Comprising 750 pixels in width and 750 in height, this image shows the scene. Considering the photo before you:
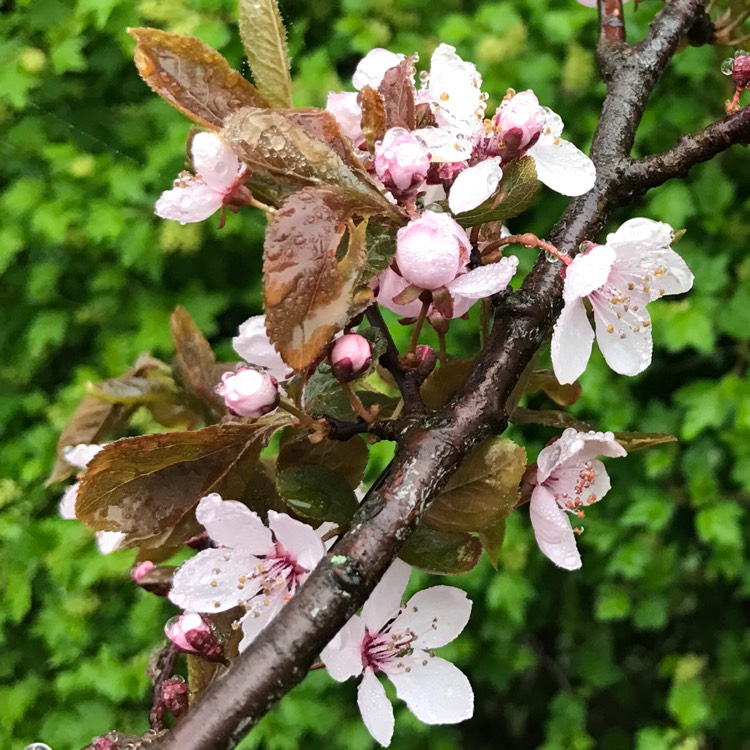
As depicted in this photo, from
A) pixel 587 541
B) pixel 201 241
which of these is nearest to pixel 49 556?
pixel 201 241

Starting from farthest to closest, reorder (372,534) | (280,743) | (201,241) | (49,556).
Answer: (201,241), (49,556), (280,743), (372,534)

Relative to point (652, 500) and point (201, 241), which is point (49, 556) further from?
point (652, 500)

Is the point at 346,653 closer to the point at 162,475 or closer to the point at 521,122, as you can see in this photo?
the point at 162,475

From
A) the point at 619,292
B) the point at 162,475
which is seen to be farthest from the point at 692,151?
the point at 162,475

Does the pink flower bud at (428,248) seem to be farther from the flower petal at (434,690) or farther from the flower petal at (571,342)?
the flower petal at (434,690)

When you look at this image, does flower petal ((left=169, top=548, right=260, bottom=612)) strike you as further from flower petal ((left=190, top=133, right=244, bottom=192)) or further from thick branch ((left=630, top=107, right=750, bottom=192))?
thick branch ((left=630, top=107, right=750, bottom=192))

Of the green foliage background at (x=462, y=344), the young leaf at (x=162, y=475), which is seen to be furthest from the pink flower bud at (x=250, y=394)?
the green foliage background at (x=462, y=344)

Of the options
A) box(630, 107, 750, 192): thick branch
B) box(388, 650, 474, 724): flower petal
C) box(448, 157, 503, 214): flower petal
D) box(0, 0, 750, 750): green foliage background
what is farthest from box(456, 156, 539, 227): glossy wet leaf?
box(0, 0, 750, 750): green foliage background

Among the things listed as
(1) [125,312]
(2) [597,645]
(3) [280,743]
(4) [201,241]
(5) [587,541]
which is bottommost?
(2) [597,645]
